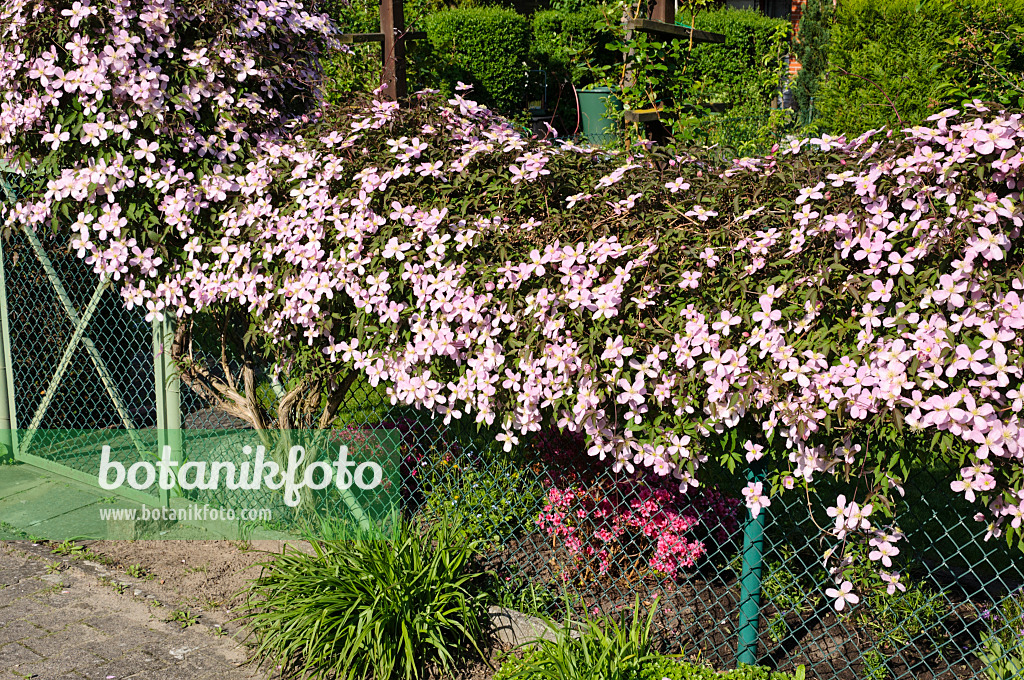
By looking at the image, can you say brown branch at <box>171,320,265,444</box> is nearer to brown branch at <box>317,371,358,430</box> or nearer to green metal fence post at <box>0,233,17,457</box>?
brown branch at <box>317,371,358,430</box>

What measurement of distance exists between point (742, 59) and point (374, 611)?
7.92 m

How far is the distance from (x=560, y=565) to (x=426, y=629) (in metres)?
0.63

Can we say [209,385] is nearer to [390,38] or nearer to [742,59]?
[390,38]

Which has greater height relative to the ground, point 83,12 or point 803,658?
point 83,12

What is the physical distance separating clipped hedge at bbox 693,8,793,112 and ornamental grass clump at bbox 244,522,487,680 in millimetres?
5226

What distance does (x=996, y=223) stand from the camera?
2.21m

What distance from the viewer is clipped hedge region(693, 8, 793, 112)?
7.53 m

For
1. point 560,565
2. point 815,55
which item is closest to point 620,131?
point 815,55

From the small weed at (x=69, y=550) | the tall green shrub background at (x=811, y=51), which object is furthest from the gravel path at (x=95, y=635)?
the tall green shrub background at (x=811, y=51)

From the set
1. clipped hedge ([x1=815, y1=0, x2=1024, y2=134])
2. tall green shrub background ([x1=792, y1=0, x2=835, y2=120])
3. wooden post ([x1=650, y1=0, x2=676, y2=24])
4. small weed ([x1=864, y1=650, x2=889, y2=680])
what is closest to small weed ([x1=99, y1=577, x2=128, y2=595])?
small weed ([x1=864, y1=650, x2=889, y2=680])

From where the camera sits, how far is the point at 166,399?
4234mm

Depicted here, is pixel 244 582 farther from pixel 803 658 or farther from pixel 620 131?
pixel 620 131

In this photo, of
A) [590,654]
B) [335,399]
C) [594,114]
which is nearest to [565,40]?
[594,114]

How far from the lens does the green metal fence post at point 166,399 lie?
4.12 metres
